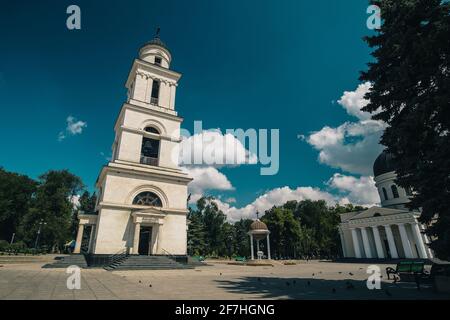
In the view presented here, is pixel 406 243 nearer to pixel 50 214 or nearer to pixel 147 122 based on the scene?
pixel 147 122

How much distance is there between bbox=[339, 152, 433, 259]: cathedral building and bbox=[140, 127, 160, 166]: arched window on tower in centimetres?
3110

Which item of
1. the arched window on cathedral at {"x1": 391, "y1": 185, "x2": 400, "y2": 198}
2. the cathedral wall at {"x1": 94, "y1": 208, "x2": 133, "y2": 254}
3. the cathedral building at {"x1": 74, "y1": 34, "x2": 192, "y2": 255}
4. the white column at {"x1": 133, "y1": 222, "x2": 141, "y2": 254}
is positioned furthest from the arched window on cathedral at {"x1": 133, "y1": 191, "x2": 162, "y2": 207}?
the arched window on cathedral at {"x1": 391, "y1": 185, "x2": 400, "y2": 198}

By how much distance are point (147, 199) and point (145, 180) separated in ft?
5.93

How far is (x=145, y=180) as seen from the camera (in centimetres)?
2252

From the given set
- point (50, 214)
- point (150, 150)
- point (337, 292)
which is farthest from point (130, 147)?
point (50, 214)

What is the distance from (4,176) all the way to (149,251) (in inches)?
1854

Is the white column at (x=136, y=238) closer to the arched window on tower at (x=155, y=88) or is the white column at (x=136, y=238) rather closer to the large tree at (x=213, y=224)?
the arched window on tower at (x=155, y=88)

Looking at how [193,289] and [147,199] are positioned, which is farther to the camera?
[147,199]

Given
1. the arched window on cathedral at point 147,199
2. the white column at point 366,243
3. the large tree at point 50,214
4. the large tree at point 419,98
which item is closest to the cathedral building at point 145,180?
the arched window on cathedral at point 147,199

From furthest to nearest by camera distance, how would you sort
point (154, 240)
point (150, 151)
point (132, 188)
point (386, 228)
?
point (386, 228), point (150, 151), point (132, 188), point (154, 240)

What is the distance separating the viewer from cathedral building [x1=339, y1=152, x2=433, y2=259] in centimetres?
3481

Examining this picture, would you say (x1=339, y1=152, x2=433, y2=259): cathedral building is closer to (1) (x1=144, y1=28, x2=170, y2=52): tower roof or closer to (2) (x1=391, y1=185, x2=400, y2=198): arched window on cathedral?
(2) (x1=391, y1=185, x2=400, y2=198): arched window on cathedral
